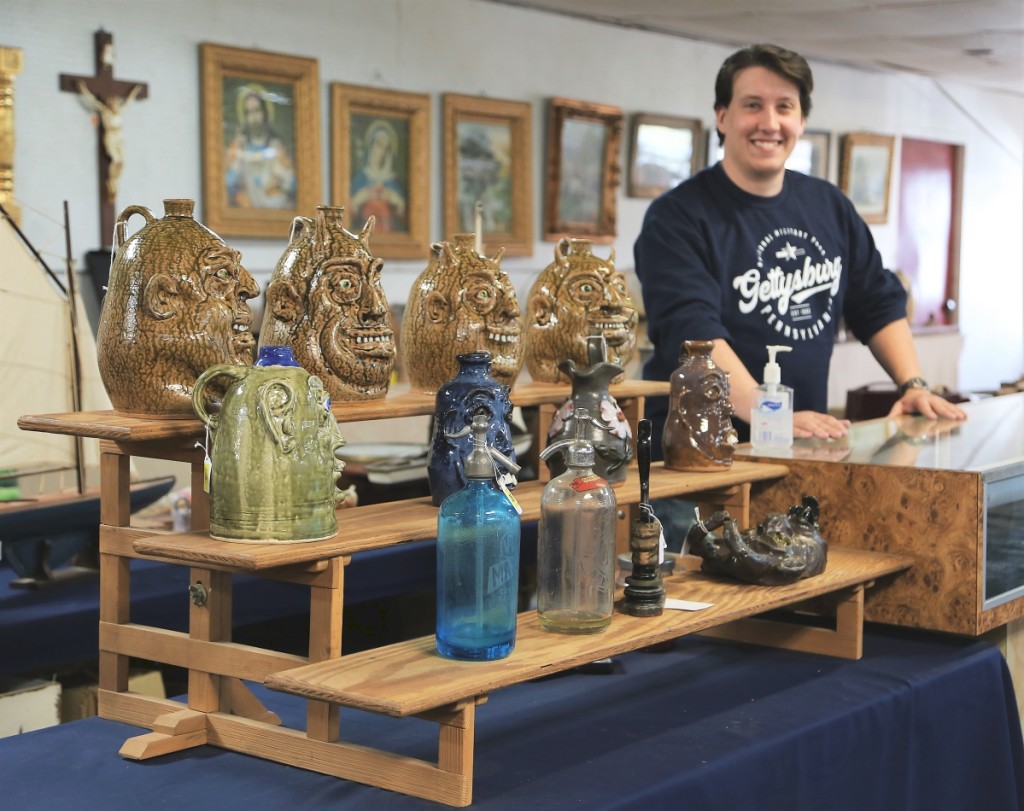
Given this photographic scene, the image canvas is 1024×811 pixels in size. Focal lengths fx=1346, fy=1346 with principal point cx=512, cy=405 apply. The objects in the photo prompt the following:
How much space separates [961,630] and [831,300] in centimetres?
100

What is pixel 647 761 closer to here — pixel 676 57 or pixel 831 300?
pixel 831 300

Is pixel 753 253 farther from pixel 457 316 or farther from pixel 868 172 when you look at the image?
pixel 868 172

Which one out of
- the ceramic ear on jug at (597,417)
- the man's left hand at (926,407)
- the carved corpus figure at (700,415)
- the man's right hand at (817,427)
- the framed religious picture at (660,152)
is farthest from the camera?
the framed religious picture at (660,152)

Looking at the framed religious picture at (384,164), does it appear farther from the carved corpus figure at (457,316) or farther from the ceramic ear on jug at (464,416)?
the ceramic ear on jug at (464,416)

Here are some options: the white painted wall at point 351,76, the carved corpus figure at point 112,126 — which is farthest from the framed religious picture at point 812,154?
the carved corpus figure at point 112,126

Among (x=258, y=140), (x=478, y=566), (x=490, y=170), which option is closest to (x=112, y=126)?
(x=258, y=140)

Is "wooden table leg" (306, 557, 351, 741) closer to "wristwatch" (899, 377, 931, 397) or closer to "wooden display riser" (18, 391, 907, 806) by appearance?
"wooden display riser" (18, 391, 907, 806)

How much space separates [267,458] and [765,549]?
91cm

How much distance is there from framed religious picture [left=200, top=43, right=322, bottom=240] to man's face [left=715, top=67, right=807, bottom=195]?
8.59 feet

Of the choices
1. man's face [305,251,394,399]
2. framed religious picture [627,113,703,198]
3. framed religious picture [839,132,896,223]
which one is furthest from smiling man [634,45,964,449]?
framed religious picture [839,132,896,223]

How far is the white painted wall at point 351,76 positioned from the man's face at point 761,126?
2610mm

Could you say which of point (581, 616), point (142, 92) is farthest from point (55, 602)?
point (142, 92)

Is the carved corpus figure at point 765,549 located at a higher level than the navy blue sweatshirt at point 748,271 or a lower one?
lower

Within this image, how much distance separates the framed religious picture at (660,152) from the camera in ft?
23.4
